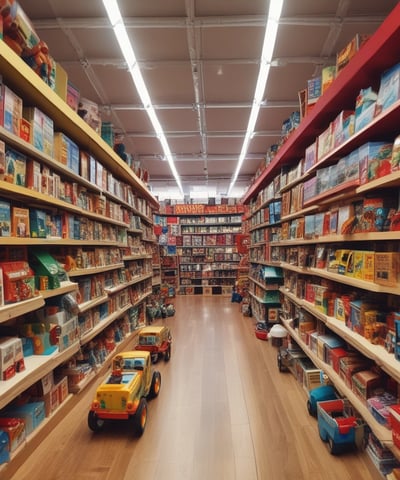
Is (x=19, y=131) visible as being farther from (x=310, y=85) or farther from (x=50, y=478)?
(x=310, y=85)

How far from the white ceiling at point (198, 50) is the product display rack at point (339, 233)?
4.79 feet

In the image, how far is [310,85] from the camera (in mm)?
2898

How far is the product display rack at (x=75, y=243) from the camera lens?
5.95 ft

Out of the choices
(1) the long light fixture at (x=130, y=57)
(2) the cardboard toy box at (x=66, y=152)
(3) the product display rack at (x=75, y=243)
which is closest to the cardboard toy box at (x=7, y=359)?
(3) the product display rack at (x=75, y=243)

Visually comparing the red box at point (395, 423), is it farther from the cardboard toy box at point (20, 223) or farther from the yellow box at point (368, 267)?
the cardboard toy box at point (20, 223)

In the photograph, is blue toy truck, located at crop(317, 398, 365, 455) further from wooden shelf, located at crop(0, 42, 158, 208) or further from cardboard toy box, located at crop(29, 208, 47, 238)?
wooden shelf, located at crop(0, 42, 158, 208)

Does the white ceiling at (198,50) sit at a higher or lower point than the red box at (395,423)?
higher

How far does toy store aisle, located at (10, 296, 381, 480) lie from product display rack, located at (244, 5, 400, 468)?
468 millimetres

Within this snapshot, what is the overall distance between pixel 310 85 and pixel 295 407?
3.13m

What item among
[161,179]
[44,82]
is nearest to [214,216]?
[161,179]

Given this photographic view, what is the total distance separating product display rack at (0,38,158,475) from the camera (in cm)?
181

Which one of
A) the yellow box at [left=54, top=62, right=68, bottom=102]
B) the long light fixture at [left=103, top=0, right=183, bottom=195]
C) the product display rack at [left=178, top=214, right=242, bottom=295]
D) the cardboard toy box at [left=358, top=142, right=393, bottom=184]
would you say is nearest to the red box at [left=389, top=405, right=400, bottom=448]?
the cardboard toy box at [left=358, top=142, right=393, bottom=184]

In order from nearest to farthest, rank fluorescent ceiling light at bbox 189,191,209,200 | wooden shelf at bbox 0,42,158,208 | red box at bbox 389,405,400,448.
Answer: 1. red box at bbox 389,405,400,448
2. wooden shelf at bbox 0,42,158,208
3. fluorescent ceiling light at bbox 189,191,209,200

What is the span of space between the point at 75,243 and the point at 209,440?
6.74 ft
